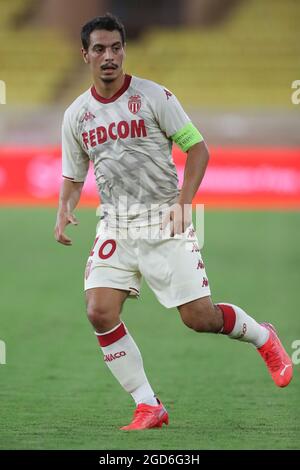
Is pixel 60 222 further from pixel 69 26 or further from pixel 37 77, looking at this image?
pixel 69 26

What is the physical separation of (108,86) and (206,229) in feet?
35.1

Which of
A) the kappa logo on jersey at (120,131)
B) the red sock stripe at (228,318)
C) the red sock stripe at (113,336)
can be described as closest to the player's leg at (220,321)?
the red sock stripe at (228,318)

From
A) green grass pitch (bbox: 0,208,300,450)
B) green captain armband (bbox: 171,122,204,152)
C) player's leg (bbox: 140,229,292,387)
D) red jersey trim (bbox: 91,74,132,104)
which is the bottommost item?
green grass pitch (bbox: 0,208,300,450)

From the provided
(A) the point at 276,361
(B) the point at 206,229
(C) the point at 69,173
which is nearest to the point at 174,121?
(C) the point at 69,173

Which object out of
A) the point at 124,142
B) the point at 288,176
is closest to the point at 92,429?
the point at 124,142

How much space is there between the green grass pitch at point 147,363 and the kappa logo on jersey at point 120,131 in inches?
59.5

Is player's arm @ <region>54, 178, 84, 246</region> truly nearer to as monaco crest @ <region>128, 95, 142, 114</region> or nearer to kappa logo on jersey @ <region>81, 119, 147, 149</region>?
kappa logo on jersey @ <region>81, 119, 147, 149</region>

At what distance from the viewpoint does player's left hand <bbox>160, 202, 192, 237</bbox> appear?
5.45 metres

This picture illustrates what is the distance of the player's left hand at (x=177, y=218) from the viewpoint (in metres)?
5.45

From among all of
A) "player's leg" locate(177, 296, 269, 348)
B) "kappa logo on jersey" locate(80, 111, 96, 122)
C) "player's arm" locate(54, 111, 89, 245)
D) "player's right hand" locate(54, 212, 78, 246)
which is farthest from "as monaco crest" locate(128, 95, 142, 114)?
"player's leg" locate(177, 296, 269, 348)

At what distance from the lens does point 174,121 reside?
5523mm

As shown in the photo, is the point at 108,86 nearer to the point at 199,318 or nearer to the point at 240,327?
the point at 199,318

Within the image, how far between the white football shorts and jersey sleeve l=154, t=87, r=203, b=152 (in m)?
0.50
